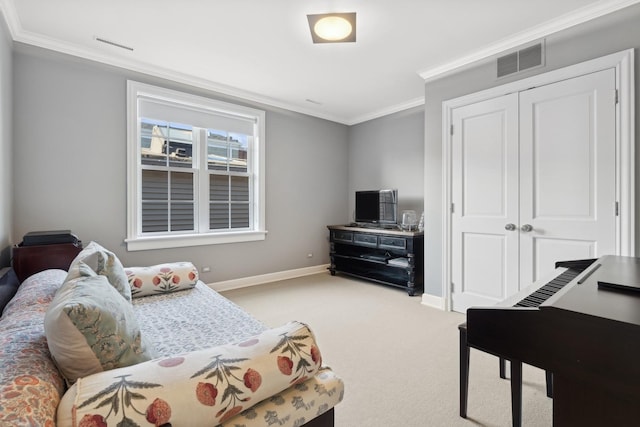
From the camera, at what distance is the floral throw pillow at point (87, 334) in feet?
2.74

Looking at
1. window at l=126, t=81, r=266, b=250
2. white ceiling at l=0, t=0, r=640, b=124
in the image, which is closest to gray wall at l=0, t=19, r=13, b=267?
white ceiling at l=0, t=0, r=640, b=124

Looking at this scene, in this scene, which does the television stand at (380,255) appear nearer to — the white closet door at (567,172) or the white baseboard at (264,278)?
the white baseboard at (264,278)

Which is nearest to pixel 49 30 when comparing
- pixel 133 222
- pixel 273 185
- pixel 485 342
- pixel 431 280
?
pixel 133 222

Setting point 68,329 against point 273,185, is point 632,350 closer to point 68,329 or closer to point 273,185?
point 68,329

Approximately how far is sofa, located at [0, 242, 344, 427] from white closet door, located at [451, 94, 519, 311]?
2.44m

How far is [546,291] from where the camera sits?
1357mm

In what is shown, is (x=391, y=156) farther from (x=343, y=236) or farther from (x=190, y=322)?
(x=190, y=322)

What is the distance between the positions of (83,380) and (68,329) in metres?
0.15

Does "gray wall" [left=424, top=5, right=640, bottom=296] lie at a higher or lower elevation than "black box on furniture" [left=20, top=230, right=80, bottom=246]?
higher

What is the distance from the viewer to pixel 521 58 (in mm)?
2734

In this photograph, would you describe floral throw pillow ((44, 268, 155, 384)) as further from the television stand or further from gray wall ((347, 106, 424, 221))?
gray wall ((347, 106, 424, 221))

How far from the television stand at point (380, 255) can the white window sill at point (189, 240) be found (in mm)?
1288

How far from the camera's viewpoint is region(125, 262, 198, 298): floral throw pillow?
2.30 meters

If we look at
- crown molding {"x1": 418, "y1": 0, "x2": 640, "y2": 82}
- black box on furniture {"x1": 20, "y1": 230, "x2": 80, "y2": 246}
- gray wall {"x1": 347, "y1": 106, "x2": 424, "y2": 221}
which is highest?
crown molding {"x1": 418, "y1": 0, "x2": 640, "y2": 82}
